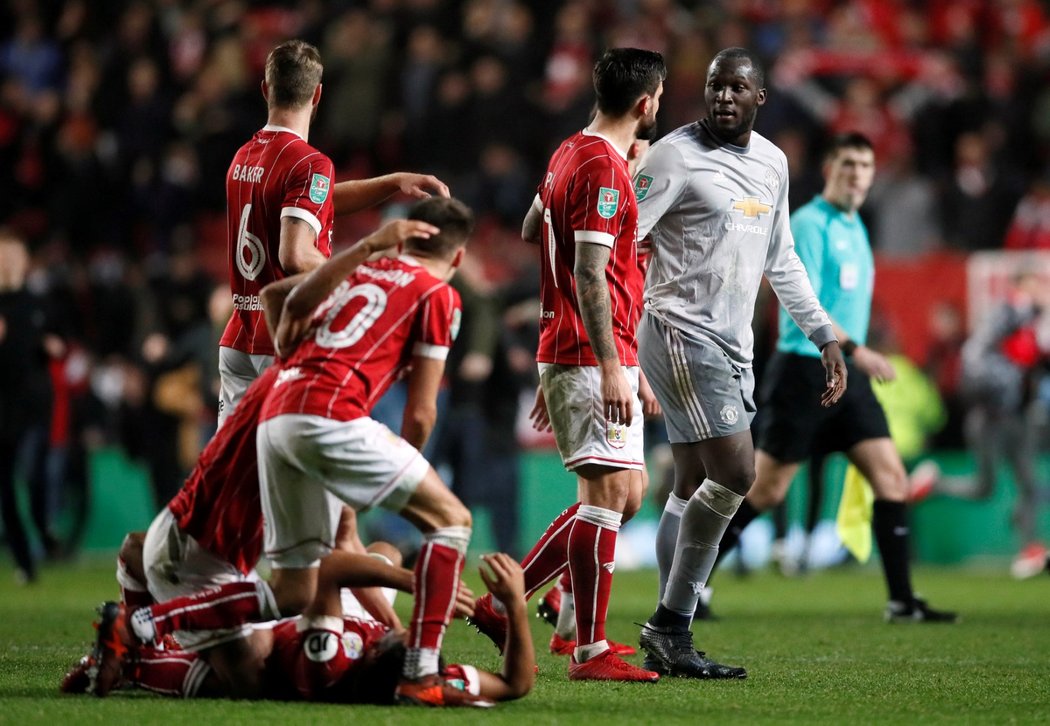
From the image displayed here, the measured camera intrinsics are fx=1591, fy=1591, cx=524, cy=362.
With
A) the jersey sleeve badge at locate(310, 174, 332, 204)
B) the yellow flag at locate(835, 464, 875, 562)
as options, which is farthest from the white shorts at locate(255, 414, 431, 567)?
the yellow flag at locate(835, 464, 875, 562)

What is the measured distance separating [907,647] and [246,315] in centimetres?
350

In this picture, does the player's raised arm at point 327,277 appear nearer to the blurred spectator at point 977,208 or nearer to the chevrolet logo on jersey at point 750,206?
the chevrolet logo on jersey at point 750,206

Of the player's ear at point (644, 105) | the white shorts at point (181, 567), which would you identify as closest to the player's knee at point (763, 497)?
the player's ear at point (644, 105)

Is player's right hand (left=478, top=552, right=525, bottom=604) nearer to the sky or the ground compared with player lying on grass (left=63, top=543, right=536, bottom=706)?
nearer to the sky

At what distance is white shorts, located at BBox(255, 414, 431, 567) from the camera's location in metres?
5.14

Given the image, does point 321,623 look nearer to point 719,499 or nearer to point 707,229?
point 719,499

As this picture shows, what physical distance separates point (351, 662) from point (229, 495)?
707mm

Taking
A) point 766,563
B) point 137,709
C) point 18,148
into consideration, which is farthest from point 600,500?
point 18,148

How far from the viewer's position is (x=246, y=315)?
22.7 ft

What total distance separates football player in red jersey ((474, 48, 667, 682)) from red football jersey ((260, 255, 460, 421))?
3.07 ft

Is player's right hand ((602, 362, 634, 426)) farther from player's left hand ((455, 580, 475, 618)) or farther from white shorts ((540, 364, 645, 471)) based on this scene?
player's left hand ((455, 580, 475, 618))

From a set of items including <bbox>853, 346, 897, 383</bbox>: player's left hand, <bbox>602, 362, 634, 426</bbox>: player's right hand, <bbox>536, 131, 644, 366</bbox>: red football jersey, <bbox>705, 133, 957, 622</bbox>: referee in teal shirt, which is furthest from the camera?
<bbox>705, 133, 957, 622</bbox>: referee in teal shirt

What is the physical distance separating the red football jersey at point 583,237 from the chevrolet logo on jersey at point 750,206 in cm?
49

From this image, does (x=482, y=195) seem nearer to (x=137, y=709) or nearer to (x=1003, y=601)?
(x=1003, y=601)
